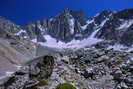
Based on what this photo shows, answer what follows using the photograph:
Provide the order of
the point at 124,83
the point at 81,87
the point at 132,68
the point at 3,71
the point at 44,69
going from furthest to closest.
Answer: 1. the point at 3,71
2. the point at 132,68
3. the point at 124,83
4. the point at 44,69
5. the point at 81,87

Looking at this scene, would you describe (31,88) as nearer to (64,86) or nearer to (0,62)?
(64,86)

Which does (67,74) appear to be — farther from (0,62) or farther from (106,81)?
(0,62)

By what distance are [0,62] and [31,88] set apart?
10466 cm

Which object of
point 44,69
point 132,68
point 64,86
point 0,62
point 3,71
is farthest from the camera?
point 0,62

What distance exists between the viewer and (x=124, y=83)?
49281 millimetres

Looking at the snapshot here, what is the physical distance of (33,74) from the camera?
123 ft

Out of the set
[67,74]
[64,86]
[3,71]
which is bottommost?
[64,86]

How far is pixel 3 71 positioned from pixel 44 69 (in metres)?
82.5

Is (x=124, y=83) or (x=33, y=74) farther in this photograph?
(x=124, y=83)

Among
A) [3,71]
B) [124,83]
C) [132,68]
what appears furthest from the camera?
[3,71]

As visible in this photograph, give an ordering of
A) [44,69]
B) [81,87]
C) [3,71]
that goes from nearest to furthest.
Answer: [81,87], [44,69], [3,71]

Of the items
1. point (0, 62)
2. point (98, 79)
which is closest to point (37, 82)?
point (98, 79)

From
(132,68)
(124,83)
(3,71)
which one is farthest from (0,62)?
(124,83)

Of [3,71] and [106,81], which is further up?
[3,71]
